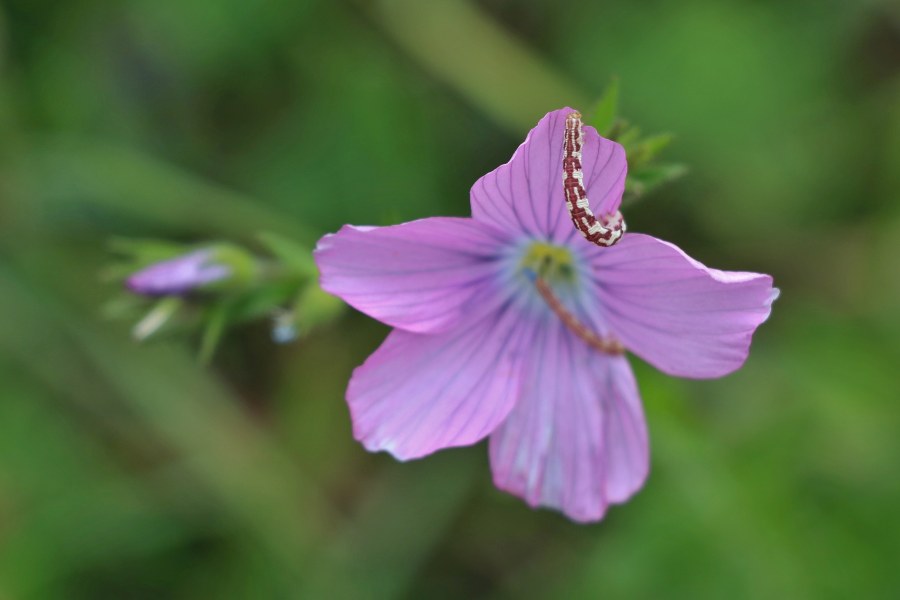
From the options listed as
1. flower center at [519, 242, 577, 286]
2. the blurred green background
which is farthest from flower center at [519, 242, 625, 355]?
the blurred green background

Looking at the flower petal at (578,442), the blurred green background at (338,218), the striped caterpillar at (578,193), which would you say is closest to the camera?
the striped caterpillar at (578,193)

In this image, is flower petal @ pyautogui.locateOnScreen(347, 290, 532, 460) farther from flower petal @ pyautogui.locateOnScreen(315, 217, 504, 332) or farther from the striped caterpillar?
the striped caterpillar

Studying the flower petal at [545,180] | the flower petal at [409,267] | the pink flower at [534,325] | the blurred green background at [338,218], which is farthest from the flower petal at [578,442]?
the blurred green background at [338,218]

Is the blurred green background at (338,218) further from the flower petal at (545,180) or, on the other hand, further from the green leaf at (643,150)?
the flower petal at (545,180)

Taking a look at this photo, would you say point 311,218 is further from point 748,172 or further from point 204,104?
point 748,172

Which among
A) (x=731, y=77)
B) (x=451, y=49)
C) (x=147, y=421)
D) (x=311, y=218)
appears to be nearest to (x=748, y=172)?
(x=731, y=77)

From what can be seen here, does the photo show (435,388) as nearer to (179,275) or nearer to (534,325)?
(534,325)
